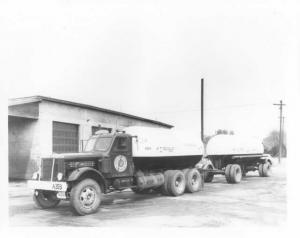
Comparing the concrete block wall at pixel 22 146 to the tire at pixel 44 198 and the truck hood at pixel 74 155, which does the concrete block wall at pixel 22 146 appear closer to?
the tire at pixel 44 198

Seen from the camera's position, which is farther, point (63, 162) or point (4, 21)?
point (63, 162)

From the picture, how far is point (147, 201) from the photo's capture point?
41.4 ft

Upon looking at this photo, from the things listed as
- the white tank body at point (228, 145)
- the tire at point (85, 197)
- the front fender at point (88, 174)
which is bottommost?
the tire at point (85, 197)

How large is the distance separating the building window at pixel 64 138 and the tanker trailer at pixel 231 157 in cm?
803

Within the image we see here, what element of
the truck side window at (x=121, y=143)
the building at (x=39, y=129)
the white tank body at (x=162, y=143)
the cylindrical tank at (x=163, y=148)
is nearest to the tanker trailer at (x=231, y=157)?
the cylindrical tank at (x=163, y=148)

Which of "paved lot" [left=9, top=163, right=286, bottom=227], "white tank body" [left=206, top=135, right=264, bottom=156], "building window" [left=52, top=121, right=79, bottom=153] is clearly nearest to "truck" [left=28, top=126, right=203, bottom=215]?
"paved lot" [left=9, top=163, right=286, bottom=227]

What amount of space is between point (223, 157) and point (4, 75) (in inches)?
520

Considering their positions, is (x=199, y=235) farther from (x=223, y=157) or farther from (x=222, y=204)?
(x=223, y=157)

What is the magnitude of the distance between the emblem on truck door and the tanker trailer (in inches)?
220

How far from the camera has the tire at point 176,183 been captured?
13773 millimetres

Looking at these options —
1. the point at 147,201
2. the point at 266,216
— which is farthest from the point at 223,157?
the point at 266,216

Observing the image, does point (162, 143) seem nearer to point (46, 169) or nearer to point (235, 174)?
point (46, 169)

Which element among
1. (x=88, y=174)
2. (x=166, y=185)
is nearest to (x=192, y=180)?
(x=166, y=185)

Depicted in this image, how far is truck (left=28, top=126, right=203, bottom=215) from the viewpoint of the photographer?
413 inches
